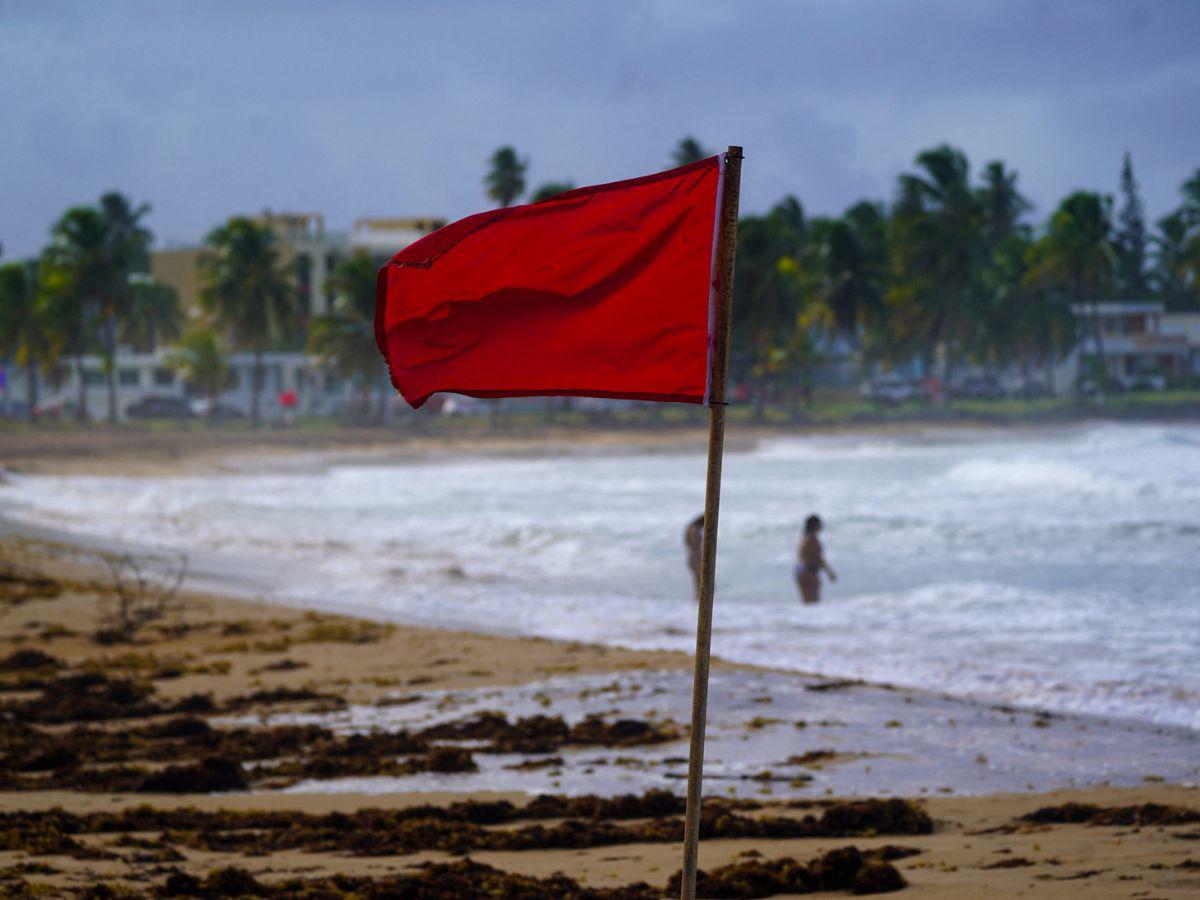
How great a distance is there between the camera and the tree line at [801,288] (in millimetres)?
70875

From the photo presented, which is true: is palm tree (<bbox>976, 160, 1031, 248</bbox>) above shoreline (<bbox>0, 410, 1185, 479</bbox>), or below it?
above

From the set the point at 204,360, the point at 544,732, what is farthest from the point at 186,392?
the point at 544,732

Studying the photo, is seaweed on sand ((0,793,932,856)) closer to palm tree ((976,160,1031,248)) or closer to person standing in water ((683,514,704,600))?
person standing in water ((683,514,704,600))

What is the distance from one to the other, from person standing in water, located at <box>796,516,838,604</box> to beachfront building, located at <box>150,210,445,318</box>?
61.3 metres

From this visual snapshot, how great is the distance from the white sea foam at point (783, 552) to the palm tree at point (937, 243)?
31527 mm

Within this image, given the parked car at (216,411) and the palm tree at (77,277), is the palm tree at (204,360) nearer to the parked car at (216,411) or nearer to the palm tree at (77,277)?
the parked car at (216,411)

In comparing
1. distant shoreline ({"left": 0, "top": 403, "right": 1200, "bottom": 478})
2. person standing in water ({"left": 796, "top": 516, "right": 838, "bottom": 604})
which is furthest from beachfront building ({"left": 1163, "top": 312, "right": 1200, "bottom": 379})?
person standing in water ({"left": 796, "top": 516, "right": 838, "bottom": 604})

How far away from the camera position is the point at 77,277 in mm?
70062

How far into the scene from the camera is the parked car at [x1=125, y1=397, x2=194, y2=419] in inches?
2832

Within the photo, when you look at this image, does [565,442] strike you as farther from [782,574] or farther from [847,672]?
[847,672]

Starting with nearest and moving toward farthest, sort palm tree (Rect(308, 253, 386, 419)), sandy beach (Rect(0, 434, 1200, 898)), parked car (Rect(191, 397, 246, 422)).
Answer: sandy beach (Rect(0, 434, 1200, 898)) → palm tree (Rect(308, 253, 386, 419)) → parked car (Rect(191, 397, 246, 422))

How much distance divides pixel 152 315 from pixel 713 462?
85.4 m

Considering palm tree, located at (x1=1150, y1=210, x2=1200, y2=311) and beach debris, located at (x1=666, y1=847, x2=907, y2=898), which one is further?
palm tree, located at (x1=1150, y1=210, x2=1200, y2=311)

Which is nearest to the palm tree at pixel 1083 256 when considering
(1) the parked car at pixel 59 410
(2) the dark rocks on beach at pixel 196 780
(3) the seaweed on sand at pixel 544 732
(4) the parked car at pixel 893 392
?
(4) the parked car at pixel 893 392
